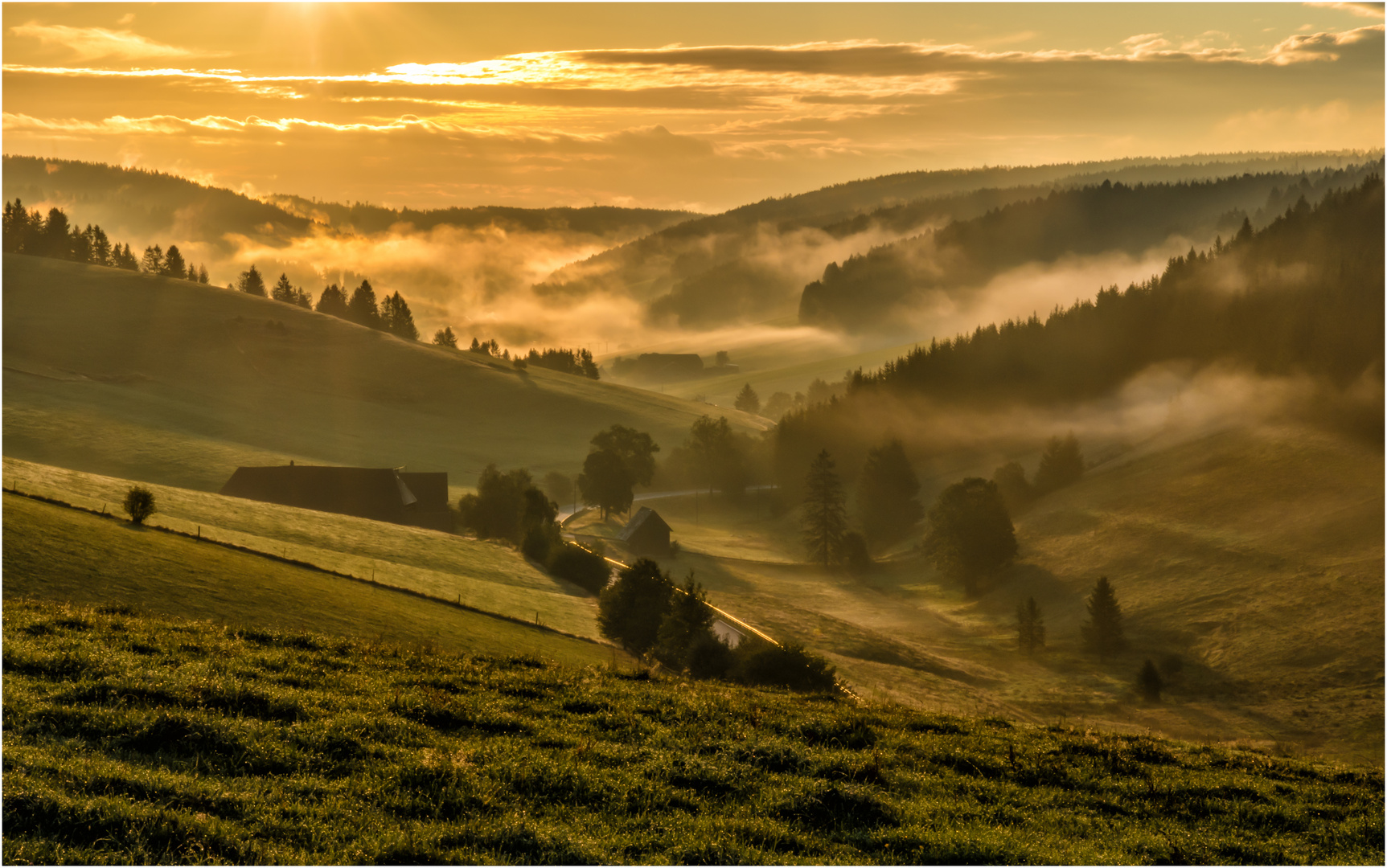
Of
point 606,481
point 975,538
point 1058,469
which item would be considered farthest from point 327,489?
point 1058,469

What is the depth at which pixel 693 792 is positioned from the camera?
45.1ft

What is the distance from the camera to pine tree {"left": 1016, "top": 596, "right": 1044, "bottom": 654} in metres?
74.1

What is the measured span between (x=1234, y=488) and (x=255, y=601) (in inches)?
3890

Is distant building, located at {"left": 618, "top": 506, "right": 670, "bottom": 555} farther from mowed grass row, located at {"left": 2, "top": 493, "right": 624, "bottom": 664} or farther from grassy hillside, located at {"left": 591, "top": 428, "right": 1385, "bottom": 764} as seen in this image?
mowed grass row, located at {"left": 2, "top": 493, "right": 624, "bottom": 664}

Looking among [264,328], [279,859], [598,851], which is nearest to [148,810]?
[279,859]

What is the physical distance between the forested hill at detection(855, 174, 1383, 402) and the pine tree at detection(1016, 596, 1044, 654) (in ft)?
217

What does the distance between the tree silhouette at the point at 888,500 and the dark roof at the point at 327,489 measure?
206 ft

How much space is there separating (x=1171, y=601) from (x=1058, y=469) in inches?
1754

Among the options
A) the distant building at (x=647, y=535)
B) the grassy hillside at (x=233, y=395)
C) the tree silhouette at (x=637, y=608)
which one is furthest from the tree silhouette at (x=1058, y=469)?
the tree silhouette at (x=637, y=608)

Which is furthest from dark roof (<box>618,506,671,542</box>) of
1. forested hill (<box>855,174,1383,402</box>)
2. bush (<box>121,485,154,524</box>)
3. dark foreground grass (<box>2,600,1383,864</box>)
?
dark foreground grass (<box>2,600,1383,864</box>)

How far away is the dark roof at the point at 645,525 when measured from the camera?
103 m

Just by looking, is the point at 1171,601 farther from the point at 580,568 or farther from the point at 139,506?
the point at 139,506

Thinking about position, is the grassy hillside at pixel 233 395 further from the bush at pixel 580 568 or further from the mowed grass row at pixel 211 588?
the mowed grass row at pixel 211 588

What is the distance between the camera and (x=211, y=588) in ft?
107
